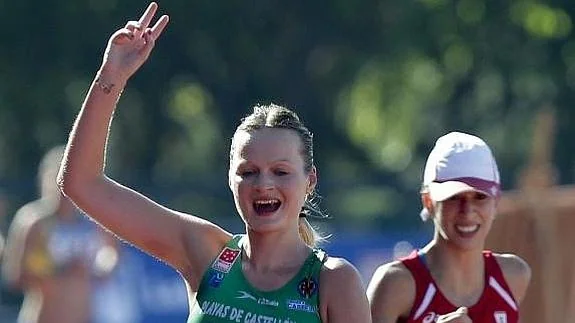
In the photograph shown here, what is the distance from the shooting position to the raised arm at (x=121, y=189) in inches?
185

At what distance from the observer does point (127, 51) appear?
15.5ft

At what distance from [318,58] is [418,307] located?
17.2m

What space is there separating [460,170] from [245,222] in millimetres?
1299

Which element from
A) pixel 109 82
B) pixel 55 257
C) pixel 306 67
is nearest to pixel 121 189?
pixel 109 82

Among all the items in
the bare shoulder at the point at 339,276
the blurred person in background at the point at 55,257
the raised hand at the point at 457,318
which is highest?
the blurred person in background at the point at 55,257

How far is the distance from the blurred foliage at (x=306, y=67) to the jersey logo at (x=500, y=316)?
48.8 feet

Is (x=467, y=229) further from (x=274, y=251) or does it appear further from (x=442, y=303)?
(x=274, y=251)

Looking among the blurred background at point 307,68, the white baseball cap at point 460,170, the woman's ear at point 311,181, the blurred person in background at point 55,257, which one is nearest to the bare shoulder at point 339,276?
the woman's ear at point 311,181

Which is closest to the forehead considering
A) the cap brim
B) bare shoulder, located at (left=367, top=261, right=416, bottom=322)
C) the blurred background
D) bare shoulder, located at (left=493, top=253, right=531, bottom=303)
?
bare shoulder, located at (left=367, top=261, right=416, bottom=322)

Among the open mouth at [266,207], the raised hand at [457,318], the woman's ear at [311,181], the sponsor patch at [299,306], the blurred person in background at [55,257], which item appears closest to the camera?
the sponsor patch at [299,306]

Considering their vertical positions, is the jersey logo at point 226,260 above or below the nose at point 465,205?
below

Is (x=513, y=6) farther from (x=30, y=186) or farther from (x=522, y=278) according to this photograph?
(x=522, y=278)

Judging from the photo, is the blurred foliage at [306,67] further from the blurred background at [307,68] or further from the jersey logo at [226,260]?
the jersey logo at [226,260]

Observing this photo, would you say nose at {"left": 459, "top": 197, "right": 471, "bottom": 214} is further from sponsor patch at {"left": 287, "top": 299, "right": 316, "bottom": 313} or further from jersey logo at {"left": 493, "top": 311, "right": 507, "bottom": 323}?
sponsor patch at {"left": 287, "top": 299, "right": 316, "bottom": 313}
